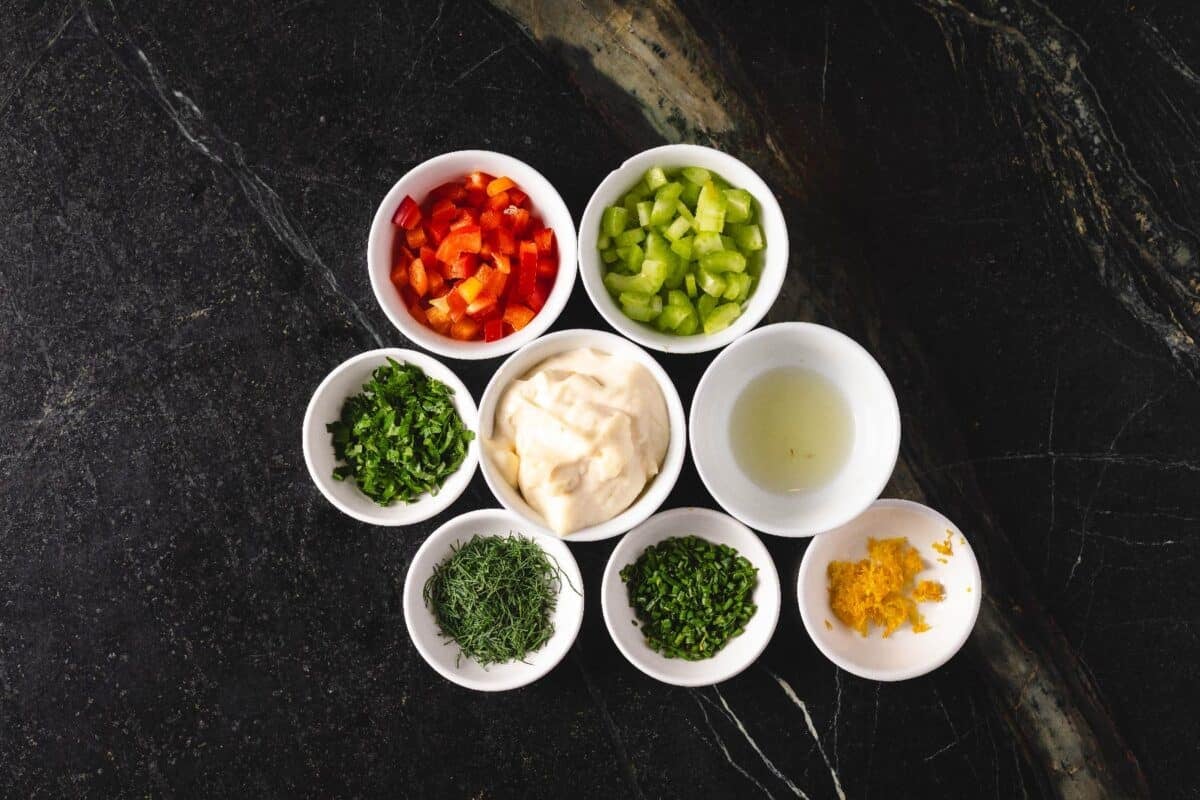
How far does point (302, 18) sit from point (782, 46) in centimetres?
137

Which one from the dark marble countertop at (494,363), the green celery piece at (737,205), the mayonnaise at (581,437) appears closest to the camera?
the mayonnaise at (581,437)

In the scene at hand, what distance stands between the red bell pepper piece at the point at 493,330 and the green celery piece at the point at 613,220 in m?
0.36

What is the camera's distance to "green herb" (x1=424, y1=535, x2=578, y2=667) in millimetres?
2189

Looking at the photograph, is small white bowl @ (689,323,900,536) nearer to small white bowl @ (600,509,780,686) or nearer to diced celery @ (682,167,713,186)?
small white bowl @ (600,509,780,686)

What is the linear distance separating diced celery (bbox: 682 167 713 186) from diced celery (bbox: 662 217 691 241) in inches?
4.6

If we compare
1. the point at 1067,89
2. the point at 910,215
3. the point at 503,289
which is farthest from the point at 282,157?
the point at 1067,89

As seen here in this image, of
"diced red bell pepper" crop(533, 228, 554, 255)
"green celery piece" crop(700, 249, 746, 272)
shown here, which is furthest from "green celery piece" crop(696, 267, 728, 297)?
"diced red bell pepper" crop(533, 228, 554, 255)

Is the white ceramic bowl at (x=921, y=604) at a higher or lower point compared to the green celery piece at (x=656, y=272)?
lower

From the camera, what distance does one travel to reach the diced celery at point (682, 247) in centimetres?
213

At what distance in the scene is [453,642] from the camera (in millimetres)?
2240

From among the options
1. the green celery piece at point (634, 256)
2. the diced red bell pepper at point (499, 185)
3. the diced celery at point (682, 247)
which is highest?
the diced celery at point (682, 247)

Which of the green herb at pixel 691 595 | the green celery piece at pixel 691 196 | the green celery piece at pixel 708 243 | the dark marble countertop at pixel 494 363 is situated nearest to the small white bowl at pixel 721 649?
the green herb at pixel 691 595

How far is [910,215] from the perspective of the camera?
235cm

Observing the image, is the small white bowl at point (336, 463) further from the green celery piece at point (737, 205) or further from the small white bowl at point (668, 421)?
the green celery piece at point (737, 205)
